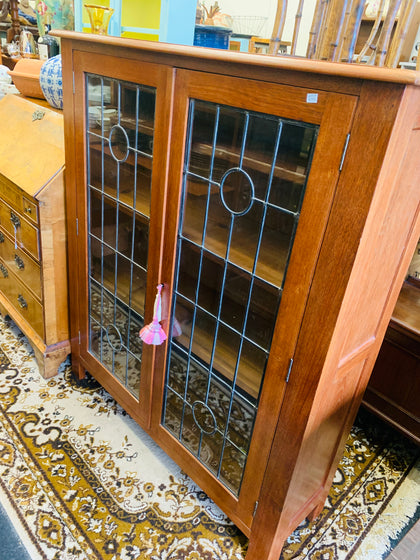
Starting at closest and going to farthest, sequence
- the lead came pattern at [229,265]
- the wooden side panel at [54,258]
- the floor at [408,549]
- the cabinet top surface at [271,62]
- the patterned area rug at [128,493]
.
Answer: the cabinet top surface at [271,62] < the floor at [408,549] < the lead came pattern at [229,265] < the patterned area rug at [128,493] < the wooden side panel at [54,258]

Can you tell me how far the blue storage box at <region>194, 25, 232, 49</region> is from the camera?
1.31m

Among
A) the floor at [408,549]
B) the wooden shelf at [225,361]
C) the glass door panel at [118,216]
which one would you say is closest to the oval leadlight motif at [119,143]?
the glass door panel at [118,216]

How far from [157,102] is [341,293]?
0.70 metres

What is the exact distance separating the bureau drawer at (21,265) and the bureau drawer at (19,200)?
0.66ft

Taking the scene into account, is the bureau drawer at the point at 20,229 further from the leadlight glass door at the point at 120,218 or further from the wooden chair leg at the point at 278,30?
the wooden chair leg at the point at 278,30

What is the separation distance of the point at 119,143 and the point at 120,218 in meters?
0.24

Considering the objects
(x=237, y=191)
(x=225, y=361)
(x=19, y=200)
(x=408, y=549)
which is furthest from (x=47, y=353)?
(x=408, y=549)

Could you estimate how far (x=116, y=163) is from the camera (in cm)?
136

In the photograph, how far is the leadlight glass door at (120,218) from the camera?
1.21 meters

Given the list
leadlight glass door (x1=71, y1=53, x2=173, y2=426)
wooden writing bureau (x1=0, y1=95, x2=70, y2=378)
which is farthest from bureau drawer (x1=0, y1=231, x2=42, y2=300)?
leadlight glass door (x1=71, y1=53, x2=173, y2=426)

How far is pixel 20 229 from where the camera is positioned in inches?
70.8

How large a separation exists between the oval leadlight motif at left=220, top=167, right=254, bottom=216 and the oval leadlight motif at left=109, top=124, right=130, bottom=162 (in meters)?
0.42

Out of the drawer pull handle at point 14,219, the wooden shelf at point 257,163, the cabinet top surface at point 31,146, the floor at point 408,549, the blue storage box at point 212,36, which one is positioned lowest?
the floor at point 408,549

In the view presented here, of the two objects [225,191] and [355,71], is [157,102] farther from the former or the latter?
[355,71]
